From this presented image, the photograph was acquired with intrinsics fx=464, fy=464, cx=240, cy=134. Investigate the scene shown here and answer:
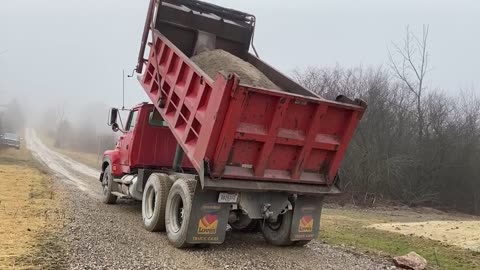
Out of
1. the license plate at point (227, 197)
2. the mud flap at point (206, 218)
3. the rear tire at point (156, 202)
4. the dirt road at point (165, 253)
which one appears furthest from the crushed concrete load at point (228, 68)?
the dirt road at point (165, 253)

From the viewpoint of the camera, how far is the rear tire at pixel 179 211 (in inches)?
282

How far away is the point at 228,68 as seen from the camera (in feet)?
27.0

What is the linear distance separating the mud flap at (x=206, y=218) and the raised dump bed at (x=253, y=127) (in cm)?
49

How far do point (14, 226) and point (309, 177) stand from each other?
498 cm

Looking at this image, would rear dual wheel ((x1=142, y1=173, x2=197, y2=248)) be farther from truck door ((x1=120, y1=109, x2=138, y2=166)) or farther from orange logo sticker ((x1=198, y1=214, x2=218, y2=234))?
truck door ((x1=120, y1=109, x2=138, y2=166))

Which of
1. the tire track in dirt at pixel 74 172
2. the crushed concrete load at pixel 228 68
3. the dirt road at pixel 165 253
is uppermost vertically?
the crushed concrete load at pixel 228 68

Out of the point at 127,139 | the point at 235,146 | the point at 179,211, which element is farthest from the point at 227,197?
the point at 127,139

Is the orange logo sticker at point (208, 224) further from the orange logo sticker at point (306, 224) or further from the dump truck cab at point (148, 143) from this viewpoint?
the dump truck cab at point (148, 143)

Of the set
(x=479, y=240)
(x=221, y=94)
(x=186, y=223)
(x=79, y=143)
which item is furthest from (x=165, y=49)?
(x=79, y=143)

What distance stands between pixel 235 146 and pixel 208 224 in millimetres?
1317

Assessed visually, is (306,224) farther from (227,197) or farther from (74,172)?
(74,172)

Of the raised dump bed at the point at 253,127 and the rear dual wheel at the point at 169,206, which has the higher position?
the raised dump bed at the point at 253,127

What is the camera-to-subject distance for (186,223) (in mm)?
7109

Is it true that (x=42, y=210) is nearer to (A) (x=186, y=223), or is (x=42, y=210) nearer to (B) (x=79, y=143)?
(A) (x=186, y=223)
